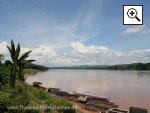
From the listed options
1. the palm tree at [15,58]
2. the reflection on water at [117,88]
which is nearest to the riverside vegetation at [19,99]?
the palm tree at [15,58]

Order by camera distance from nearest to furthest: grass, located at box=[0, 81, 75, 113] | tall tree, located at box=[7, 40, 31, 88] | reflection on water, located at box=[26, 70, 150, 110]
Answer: grass, located at box=[0, 81, 75, 113]
tall tree, located at box=[7, 40, 31, 88]
reflection on water, located at box=[26, 70, 150, 110]

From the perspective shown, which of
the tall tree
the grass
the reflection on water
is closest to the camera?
the grass

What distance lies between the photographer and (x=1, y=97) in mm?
17000

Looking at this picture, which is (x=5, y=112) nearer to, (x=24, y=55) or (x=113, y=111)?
(x=24, y=55)

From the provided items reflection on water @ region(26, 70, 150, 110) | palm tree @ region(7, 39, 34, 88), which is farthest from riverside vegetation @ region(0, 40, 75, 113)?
reflection on water @ region(26, 70, 150, 110)

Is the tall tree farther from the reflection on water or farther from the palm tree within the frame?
the reflection on water

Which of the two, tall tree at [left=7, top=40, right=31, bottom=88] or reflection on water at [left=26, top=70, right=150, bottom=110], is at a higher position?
tall tree at [left=7, top=40, right=31, bottom=88]

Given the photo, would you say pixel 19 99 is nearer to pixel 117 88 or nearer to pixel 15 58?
pixel 15 58

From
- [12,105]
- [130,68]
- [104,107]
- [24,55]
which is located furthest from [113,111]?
[130,68]

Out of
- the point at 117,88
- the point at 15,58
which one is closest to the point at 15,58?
the point at 15,58

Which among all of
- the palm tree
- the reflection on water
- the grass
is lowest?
the reflection on water

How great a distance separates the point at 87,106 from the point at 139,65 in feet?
462

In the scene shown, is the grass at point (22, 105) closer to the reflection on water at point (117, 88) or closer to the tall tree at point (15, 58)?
the tall tree at point (15, 58)

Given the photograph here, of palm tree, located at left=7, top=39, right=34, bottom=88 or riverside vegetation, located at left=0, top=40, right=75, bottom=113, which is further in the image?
palm tree, located at left=7, top=39, right=34, bottom=88
